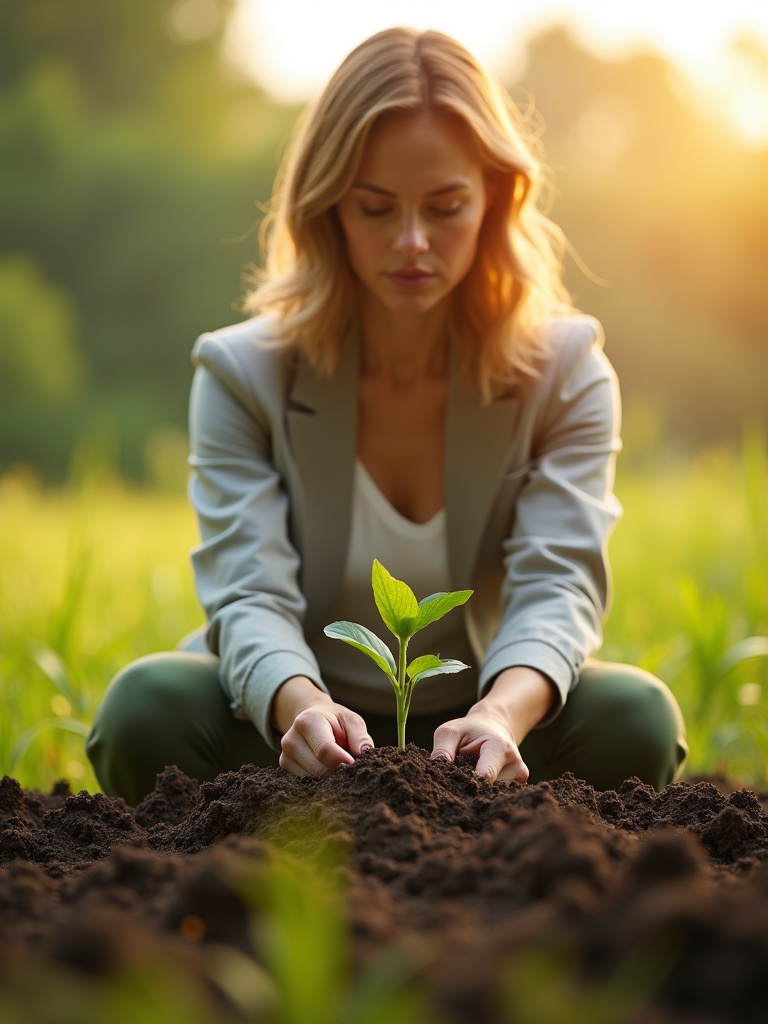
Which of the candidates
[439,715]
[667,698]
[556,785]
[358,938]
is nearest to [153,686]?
[439,715]

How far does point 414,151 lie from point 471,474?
575mm

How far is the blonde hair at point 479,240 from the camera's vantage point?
1917 millimetres

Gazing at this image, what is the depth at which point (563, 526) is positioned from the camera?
2014 mm

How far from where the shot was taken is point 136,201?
46.7 feet

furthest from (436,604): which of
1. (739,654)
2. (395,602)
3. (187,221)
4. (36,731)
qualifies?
(187,221)

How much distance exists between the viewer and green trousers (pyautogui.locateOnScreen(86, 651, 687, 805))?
6.26ft

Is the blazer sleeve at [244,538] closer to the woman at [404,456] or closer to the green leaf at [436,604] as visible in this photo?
the woman at [404,456]

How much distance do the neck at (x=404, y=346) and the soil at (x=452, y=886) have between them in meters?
0.97

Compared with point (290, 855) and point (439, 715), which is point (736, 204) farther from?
point (290, 855)

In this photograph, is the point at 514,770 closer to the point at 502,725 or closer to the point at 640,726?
the point at 502,725

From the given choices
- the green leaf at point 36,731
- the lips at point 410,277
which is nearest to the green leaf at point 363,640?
the lips at point 410,277

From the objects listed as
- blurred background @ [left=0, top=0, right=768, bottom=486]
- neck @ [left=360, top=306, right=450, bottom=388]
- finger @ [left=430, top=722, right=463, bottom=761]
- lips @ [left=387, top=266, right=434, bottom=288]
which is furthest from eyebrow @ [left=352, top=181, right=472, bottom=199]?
blurred background @ [left=0, top=0, right=768, bottom=486]

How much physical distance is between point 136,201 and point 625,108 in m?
6.48

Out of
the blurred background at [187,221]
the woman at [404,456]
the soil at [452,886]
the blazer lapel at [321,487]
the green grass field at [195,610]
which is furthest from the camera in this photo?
the blurred background at [187,221]
